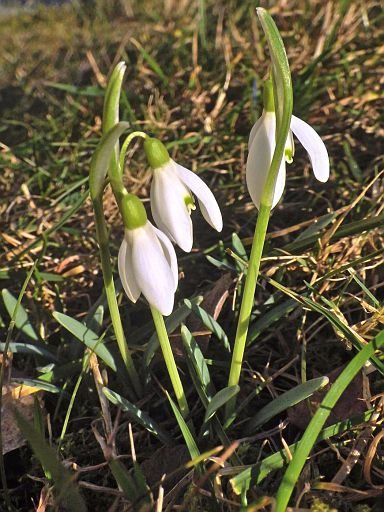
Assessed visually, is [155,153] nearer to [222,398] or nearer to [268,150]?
[268,150]

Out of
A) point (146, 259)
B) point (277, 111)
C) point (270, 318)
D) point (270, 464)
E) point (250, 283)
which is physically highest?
point (277, 111)

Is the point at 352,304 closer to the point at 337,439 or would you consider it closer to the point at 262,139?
the point at 337,439

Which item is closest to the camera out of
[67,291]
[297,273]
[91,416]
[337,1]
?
[91,416]

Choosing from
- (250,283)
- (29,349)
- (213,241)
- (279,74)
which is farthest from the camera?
(213,241)

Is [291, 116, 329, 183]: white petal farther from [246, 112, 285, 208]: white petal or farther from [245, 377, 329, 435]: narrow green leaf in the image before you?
[245, 377, 329, 435]: narrow green leaf

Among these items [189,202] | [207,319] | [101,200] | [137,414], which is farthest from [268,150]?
[137,414]

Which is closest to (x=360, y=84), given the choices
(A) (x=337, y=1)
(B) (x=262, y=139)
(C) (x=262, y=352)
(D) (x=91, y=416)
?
(A) (x=337, y=1)

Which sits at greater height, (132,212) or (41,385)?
(132,212)
